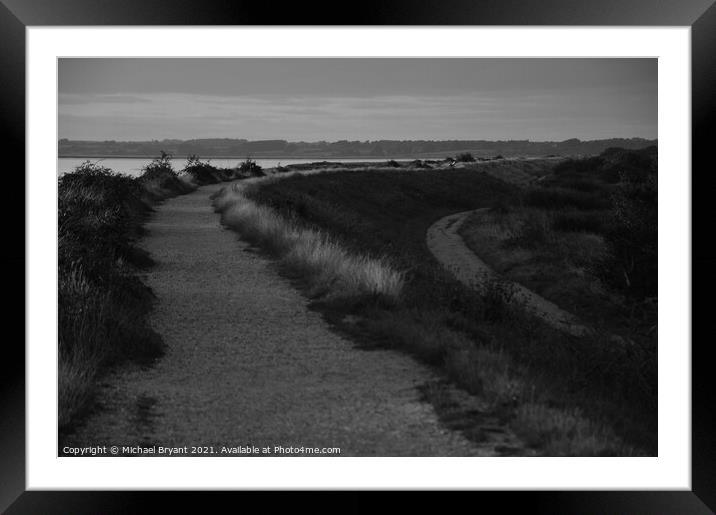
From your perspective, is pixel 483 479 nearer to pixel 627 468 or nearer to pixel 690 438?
pixel 627 468

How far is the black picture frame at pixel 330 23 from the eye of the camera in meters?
5.86

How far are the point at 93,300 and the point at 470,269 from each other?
15.6 m

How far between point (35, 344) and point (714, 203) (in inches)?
223

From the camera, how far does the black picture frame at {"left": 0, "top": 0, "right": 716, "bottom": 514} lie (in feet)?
19.2

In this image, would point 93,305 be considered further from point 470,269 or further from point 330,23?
point 470,269

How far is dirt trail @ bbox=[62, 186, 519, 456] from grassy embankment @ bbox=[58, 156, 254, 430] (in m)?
0.24

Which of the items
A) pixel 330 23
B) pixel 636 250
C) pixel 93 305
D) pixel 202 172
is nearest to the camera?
pixel 330 23

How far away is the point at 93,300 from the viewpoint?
27.5ft

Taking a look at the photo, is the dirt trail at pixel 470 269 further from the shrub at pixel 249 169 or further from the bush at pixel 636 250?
the shrub at pixel 249 169

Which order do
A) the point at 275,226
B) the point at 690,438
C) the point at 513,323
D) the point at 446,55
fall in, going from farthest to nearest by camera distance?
the point at 275,226, the point at 513,323, the point at 446,55, the point at 690,438

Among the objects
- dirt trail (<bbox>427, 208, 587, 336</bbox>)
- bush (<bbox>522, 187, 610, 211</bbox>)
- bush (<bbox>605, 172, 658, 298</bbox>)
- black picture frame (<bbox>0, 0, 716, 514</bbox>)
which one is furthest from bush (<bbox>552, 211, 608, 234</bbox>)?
black picture frame (<bbox>0, 0, 716, 514</bbox>)

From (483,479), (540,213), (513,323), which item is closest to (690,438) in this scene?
(483,479)

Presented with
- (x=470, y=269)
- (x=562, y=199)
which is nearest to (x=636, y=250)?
(x=470, y=269)

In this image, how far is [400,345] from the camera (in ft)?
27.6
